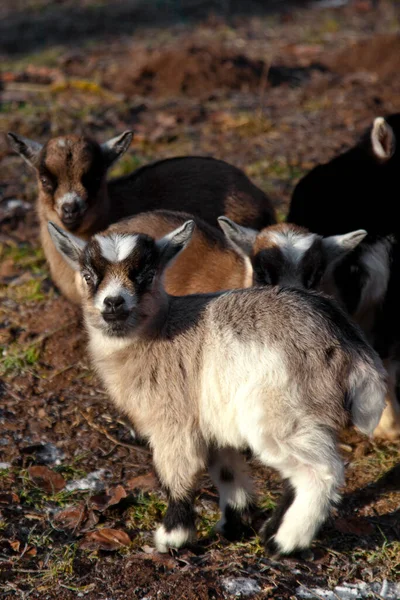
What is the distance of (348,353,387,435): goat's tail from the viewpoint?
429 centimetres

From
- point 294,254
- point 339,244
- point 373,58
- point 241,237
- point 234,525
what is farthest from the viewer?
point 373,58

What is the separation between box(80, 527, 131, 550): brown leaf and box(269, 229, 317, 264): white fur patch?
1.88m

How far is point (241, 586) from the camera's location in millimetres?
4215

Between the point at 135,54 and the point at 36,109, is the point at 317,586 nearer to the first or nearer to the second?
the point at 36,109

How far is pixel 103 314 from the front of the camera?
4.54 metres

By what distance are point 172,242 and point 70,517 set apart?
1.57m

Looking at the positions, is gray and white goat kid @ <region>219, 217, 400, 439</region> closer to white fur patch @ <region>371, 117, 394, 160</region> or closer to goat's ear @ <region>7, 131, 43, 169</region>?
white fur patch @ <region>371, 117, 394, 160</region>

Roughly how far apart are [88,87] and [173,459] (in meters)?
7.65

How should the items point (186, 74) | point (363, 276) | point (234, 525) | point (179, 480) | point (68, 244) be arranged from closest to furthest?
point (179, 480), point (234, 525), point (68, 244), point (363, 276), point (186, 74)

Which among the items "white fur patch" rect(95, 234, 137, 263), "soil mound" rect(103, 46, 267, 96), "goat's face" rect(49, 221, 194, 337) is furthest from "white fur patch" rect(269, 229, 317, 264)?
"soil mound" rect(103, 46, 267, 96)

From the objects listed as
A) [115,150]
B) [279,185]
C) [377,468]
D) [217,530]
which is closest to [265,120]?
[279,185]

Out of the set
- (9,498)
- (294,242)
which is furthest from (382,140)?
(9,498)

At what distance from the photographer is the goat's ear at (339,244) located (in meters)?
5.47

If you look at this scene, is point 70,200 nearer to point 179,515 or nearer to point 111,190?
point 111,190
